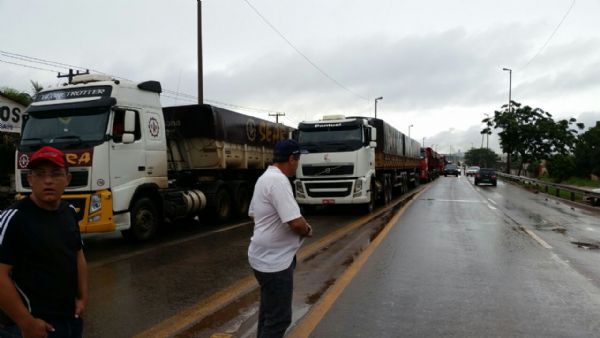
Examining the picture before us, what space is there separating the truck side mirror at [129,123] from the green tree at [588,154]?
175 feet

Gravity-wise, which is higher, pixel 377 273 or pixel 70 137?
pixel 70 137

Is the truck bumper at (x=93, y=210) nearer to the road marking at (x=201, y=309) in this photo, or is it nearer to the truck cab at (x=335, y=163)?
the road marking at (x=201, y=309)

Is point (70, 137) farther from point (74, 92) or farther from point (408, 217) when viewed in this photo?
point (408, 217)

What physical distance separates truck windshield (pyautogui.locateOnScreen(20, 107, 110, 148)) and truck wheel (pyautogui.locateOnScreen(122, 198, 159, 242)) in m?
1.65

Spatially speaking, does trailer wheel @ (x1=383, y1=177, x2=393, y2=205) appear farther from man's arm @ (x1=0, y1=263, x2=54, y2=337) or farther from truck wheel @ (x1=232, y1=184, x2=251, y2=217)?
man's arm @ (x1=0, y1=263, x2=54, y2=337)

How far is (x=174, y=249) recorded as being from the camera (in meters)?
9.31

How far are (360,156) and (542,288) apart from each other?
8.72 m

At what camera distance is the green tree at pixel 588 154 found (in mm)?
52312

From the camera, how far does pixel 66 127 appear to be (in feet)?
29.9

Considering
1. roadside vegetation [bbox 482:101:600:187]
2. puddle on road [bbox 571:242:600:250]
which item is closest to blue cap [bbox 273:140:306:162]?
puddle on road [bbox 571:242:600:250]

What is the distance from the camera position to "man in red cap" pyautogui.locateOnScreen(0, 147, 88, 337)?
2330mm

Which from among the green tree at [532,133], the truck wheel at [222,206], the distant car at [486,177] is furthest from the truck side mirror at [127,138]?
the green tree at [532,133]

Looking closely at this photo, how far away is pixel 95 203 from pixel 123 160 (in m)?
1.03

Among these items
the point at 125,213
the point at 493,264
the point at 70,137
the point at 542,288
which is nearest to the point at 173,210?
the point at 125,213
